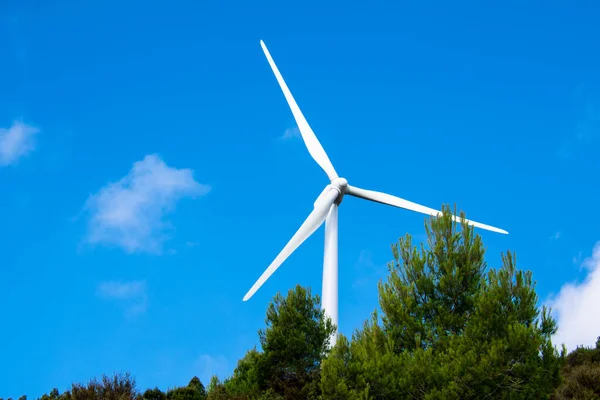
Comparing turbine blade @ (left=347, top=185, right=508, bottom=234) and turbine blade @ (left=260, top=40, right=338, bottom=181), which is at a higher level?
turbine blade @ (left=260, top=40, right=338, bottom=181)

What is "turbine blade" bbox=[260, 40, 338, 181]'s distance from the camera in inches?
1438

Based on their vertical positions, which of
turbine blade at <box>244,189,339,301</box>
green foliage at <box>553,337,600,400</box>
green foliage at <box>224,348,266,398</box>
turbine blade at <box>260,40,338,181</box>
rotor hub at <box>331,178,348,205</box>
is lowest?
green foliage at <box>553,337,600,400</box>

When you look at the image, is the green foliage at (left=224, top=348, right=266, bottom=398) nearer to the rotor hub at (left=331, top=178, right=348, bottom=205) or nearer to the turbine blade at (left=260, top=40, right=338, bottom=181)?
the rotor hub at (left=331, top=178, right=348, bottom=205)

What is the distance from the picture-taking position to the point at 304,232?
32812 millimetres

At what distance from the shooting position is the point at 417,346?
24891mm

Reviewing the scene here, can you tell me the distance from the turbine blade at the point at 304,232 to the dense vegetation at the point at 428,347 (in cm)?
138

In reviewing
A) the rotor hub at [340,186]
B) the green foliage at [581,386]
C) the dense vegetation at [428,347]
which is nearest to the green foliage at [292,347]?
the dense vegetation at [428,347]

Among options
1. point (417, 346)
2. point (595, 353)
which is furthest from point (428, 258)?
point (595, 353)

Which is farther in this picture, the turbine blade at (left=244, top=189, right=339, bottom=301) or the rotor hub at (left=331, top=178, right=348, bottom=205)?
the rotor hub at (left=331, top=178, right=348, bottom=205)

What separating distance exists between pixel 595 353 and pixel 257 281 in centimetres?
2439

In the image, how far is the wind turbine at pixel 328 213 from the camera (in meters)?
31.3

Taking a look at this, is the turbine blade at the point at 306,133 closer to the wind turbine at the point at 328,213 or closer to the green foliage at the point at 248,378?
the wind turbine at the point at 328,213

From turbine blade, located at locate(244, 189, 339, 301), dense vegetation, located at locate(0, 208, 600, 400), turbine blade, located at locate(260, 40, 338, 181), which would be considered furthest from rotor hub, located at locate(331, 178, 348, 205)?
dense vegetation, located at locate(0, 208, 600, 400)

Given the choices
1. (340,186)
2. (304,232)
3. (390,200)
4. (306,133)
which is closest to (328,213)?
(340,186)
